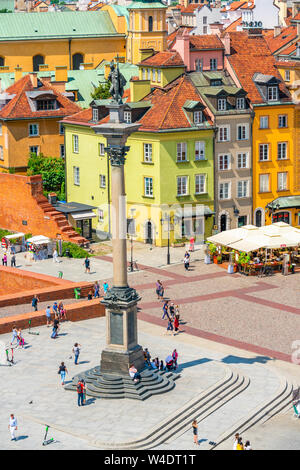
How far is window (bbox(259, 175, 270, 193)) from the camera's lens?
286 ft

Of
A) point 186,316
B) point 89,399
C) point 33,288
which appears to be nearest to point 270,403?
point 89,399

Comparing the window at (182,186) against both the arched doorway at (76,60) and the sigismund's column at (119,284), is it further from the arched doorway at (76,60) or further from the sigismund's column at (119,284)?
the arched doorway at (76,60)

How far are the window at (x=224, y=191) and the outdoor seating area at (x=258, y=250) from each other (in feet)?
27.2

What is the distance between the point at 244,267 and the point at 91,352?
22.1 meters

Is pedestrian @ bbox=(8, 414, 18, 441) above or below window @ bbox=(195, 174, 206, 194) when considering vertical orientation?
below

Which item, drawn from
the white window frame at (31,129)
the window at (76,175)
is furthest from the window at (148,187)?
the white window frame at (31,129)

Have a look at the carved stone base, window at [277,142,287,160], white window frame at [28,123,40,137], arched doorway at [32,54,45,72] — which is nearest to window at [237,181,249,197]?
window at [277,142,287,160]

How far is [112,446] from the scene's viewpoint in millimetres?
43375

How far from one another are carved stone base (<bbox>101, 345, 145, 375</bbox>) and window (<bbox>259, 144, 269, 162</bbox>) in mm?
39560

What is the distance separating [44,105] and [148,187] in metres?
18.2

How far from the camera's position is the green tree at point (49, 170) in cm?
9325

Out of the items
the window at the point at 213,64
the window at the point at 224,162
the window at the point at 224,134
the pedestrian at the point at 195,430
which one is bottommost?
the pedestrian at the point at 195,430

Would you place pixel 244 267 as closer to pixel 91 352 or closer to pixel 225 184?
pixel 225 184

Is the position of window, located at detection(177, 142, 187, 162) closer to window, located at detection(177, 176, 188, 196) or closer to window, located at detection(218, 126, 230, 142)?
window, located at detection(177, 176, 188, 196)
